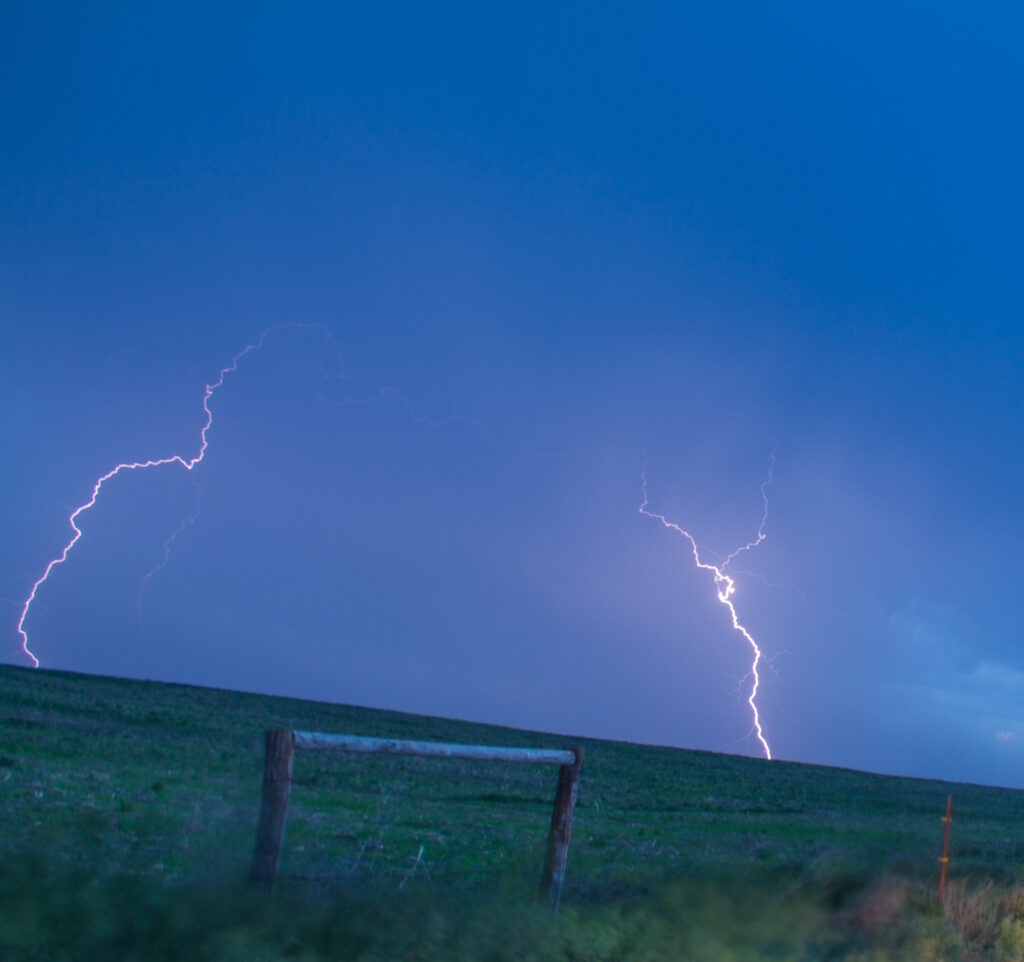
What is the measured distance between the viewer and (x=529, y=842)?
12.9m

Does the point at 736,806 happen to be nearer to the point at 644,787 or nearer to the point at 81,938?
the point at 644,787

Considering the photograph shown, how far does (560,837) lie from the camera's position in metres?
6.99

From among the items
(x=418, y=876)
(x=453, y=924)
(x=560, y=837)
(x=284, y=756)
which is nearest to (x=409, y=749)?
(x=284, y=756)

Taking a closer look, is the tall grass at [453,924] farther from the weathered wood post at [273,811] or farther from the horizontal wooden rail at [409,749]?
the horizontal wooden rail at [409,749]

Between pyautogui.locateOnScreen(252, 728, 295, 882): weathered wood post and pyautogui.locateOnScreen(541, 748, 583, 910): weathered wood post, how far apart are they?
7.30ft

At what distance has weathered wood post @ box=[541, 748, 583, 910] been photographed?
274 inches

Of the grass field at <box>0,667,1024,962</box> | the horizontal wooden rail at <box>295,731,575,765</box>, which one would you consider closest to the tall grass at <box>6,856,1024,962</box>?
the grass field at <box>0,667,1024,962</box>

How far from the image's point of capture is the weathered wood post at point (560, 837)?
695 centimetres

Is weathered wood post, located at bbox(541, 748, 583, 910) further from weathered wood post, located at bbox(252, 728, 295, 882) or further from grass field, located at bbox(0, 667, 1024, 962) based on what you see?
weathered wood post, located at bbox(252, 728, 295, 882)

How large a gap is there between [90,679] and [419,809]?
126ft

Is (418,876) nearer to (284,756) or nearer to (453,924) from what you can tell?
(453,924)

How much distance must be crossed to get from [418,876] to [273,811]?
2502 mm

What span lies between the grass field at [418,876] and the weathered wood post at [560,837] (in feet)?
0.82

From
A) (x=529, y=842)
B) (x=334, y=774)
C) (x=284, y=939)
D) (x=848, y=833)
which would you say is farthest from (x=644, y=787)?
(x=284, y=939)
